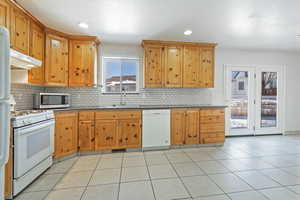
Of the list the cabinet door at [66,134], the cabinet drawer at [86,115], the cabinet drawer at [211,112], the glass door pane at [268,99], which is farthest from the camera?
the glass door pane at [268,99]

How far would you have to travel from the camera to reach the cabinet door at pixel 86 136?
3188mm

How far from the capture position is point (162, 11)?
250 cm

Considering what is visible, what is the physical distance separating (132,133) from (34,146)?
67.6 inches

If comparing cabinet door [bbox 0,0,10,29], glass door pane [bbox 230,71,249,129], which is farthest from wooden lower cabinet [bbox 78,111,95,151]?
glass door pane [bbox 230,71,249,129]

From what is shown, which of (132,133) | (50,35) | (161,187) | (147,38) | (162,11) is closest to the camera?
(161,187)

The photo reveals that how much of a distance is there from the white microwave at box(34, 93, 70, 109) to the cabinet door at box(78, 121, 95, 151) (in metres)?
0.57

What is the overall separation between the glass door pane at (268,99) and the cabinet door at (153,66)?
3.21 meters

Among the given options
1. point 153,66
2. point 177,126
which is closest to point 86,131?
point 177,126

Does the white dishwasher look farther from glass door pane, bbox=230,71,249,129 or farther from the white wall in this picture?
glass door pane, bbox=230,71,249,129

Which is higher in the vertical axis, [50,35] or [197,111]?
[50,35]

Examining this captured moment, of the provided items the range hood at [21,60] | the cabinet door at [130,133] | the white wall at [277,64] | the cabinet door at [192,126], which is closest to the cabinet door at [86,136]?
the cabinet door at [130,133]

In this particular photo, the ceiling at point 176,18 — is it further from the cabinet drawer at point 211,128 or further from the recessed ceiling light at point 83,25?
the cabinet drawer at point 211,128

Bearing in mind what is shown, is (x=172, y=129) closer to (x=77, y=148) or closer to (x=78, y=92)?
(x=77, y=148)

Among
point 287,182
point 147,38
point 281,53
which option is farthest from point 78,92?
point 281,53
